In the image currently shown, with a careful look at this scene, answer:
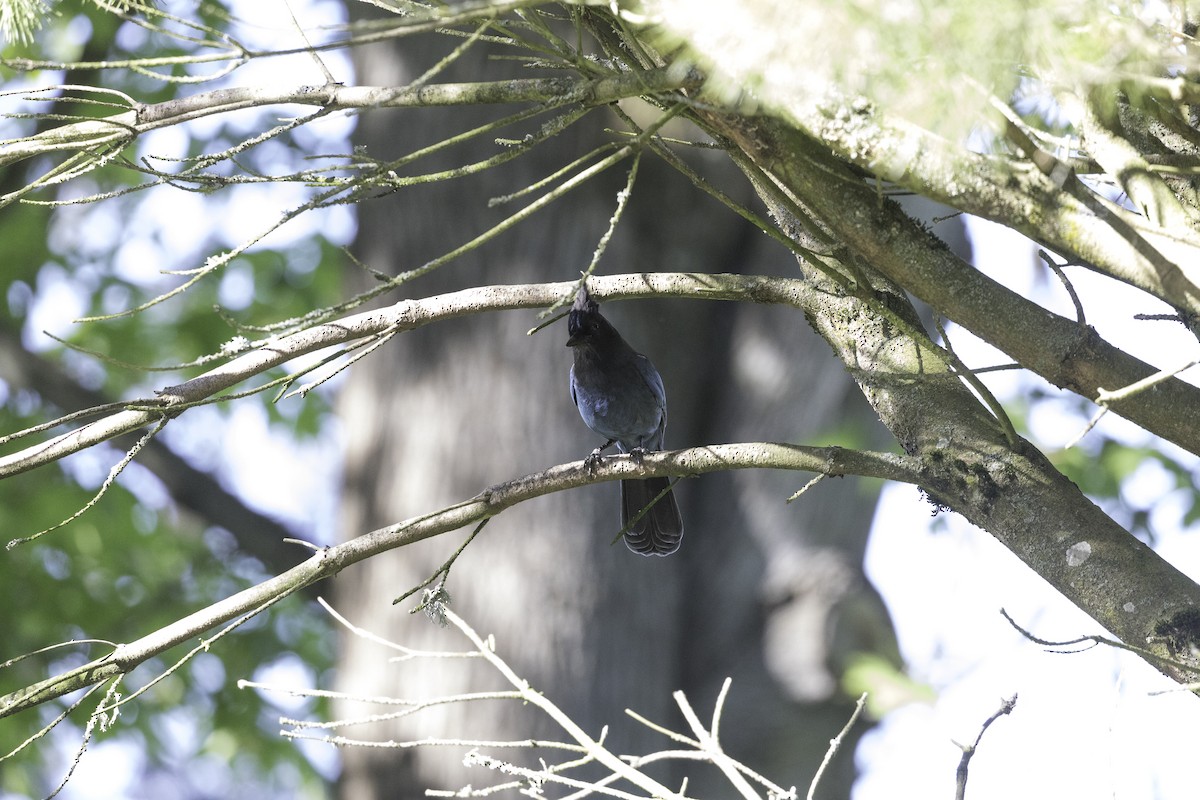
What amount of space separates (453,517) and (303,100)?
33.4 inches

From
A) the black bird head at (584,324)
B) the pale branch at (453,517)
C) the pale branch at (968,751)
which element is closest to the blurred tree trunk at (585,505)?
the black bird head at (584,324)

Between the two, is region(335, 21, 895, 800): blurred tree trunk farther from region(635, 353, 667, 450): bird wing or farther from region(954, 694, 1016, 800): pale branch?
region(954, 694, 1016, 800): pale branch

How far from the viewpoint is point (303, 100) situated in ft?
Result: 6.39

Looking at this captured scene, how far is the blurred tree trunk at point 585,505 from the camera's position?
4.88 metres

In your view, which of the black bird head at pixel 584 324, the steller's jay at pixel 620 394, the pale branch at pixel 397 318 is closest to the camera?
the pale branch at pixel 397 318

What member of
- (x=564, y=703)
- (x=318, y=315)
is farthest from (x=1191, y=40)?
(x=564, y=703)

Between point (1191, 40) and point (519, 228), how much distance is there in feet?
13.0

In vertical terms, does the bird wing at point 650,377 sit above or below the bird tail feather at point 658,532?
above

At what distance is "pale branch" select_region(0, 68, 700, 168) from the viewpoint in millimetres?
1836

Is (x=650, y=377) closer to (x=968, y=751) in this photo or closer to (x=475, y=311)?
(x=475, y=311)

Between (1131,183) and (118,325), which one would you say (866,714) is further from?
(118,325)

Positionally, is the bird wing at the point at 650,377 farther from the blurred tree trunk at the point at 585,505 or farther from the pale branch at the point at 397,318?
the pale branch at the point at 397,318

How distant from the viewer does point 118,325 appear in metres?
7.40

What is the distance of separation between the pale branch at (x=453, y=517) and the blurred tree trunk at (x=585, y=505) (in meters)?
2.66
